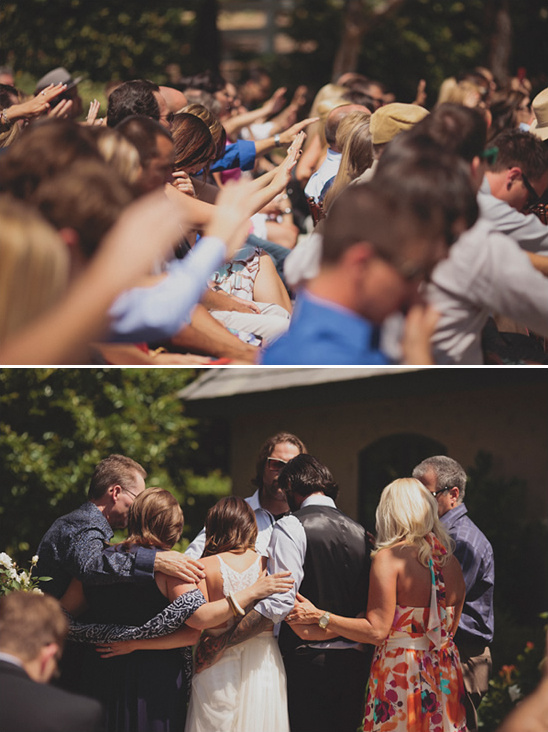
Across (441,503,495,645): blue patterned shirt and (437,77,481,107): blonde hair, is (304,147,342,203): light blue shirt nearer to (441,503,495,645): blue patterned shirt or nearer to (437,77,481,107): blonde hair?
(441,503,495,645): blue patterned shirt

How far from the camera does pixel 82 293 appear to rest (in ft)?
8.82

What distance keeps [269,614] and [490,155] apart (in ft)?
6.56

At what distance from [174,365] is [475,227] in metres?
1.13

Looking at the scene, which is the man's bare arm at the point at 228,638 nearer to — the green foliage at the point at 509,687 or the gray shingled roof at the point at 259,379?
the gray shingled roof at the point at 259,379

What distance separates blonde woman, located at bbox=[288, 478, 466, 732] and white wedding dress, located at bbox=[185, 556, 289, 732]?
0.23m

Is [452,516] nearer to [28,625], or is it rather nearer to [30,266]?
[28,625]

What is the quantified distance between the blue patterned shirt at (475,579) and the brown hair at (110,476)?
4.77ft

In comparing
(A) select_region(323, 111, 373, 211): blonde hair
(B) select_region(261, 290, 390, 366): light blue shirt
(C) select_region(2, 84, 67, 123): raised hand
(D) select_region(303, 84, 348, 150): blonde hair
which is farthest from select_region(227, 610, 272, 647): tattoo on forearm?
(D) select_region(303, 84, 348, 150): blonde hair

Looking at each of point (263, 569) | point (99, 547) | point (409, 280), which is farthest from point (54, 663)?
point (409, 280)

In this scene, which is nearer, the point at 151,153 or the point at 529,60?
Result: the point at 151,153

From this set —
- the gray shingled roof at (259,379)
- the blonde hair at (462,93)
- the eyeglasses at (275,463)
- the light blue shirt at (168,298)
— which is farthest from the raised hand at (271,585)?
the blonde hair at (462,93)

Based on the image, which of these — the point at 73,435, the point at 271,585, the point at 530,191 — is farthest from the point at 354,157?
the point at 73,435

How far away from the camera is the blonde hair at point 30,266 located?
2656 mm

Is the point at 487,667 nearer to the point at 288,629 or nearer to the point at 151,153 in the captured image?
the point at 288,629
